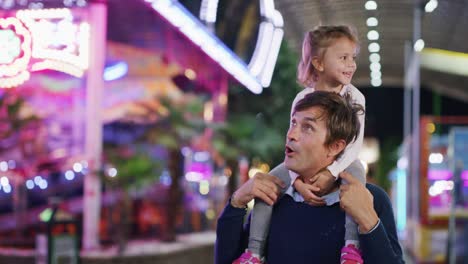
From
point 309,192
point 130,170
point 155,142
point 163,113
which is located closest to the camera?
point 309,192

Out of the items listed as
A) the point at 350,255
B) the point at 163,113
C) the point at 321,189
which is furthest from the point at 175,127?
the point at 350,255

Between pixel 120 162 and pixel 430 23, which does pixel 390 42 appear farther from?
pixel 120 162

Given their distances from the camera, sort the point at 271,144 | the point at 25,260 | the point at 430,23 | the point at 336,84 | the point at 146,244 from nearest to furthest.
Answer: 1. the point at 336,84
2. the point at 430,23
3. the point at 25,260
4. the point at 146,244
5. the point at 271,144

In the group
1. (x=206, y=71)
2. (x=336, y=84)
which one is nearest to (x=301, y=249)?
(x=336, y=84)

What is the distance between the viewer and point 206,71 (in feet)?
13.9

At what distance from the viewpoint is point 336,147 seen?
6.33ft

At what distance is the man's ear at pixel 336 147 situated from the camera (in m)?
1.92

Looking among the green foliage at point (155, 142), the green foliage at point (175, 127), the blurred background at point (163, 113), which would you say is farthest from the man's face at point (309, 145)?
the green foliage at point (175, 127)

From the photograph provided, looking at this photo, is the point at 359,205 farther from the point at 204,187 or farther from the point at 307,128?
the point at 204,187

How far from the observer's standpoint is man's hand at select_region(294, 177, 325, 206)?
1925mm

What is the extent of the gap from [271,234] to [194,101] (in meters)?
10.3

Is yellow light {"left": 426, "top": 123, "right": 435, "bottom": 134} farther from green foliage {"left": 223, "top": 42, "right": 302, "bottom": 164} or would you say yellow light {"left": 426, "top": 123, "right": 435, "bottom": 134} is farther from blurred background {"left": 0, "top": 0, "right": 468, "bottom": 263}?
green foliage {"left": 223, "top": 42, "right": 302, "bottom": 164}

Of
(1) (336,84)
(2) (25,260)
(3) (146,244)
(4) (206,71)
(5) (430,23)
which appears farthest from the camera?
(3) (146,244)

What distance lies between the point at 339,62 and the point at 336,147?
231 millimetres
